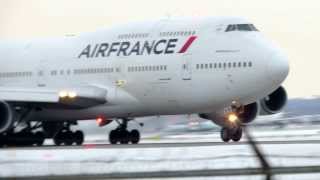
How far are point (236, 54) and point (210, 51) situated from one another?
974 millimetres

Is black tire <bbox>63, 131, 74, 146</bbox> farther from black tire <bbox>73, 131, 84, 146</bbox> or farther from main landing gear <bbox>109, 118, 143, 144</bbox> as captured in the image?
main landing gear <bbox>109, 118, 143, 144</bbox>

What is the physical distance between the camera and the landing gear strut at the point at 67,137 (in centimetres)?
3416

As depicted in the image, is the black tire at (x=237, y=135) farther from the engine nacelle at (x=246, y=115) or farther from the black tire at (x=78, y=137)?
the black tire at (x=78, y=137)

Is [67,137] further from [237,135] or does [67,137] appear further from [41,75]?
[237,135]

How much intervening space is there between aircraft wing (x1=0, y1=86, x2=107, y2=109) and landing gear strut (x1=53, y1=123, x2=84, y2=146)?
2178 mm

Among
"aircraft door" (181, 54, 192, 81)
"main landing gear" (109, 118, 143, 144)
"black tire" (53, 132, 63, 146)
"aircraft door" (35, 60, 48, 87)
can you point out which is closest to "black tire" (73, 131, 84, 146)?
"black tire" (53, 132, 63, 146)

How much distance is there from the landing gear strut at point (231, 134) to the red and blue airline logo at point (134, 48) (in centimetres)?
321

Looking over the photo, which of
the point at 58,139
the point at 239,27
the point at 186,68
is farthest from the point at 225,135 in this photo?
the point at 58,139

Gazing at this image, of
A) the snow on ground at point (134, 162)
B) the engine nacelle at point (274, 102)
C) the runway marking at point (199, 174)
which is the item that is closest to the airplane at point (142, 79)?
the engine nacelle at point (274, 102)

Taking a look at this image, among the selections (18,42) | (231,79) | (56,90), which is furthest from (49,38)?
(231,79)

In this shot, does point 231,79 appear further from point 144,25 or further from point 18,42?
point 18,42

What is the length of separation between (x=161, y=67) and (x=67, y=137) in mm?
5322

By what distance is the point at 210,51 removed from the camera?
3031cm

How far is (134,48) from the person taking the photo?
32.2m
